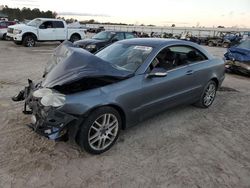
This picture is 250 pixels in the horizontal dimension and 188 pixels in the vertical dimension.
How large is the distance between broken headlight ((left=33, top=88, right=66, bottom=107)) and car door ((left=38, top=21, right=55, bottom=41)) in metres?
15.6

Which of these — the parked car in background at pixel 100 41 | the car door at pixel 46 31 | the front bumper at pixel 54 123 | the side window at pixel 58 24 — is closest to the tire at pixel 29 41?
the car door at pixel 46 31

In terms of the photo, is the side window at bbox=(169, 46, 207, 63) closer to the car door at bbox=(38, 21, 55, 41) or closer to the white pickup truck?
the white pickup truck

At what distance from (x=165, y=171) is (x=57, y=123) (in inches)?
60.1

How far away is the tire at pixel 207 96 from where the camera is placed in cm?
566

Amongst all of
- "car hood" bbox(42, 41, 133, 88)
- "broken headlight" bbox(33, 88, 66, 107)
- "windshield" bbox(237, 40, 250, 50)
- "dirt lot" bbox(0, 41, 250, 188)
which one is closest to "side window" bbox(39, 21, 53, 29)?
"windshield" bbox(237, 40, 250, 50)

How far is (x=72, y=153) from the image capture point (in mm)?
3717

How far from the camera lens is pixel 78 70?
12.0 feet

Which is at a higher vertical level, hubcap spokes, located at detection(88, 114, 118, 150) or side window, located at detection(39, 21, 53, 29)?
side window, located at detection(39, 21, 53, 29)

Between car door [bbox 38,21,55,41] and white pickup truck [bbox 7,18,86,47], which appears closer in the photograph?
white pickup truck [bbox 7,18,86,47]

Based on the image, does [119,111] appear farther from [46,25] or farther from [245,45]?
[46,25]

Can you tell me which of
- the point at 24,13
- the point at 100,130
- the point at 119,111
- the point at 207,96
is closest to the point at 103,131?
the point at 100,130

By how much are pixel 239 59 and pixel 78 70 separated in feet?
27.4

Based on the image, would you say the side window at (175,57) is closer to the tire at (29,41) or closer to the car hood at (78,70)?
the car hood at (78,70)

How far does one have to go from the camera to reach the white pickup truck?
56.2 ft
